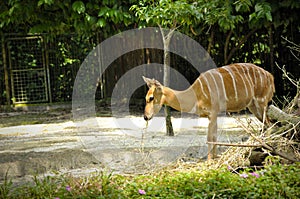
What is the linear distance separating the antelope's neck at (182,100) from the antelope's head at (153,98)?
0.20 ft

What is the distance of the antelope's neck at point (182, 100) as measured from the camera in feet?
14.4

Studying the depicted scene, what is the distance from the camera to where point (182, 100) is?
14.5ft

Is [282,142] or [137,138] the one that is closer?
[282,142]

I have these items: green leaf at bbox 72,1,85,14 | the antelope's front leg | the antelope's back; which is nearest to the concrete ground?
the antelope's front leg

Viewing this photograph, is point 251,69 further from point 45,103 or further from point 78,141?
point 45,103

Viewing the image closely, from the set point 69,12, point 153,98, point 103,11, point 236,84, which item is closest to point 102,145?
point 153,98

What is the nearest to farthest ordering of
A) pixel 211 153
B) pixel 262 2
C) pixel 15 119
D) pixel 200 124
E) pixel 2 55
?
pixel 211 153 < pixel 262 2 < pixel 200 124 < pixel 15 119 < pixel 2 55

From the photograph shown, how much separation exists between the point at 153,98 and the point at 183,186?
1269 mm

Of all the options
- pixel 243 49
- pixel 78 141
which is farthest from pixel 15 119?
pixel 243 49

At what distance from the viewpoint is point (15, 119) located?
9.28 meters

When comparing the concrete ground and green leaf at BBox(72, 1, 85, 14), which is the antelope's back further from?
green leaf at BBox(72, 1, 85, 14)

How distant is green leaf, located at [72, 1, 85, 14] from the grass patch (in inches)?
151

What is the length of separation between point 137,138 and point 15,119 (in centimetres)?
414

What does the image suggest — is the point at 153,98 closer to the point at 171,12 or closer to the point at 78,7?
the point at 171,12
